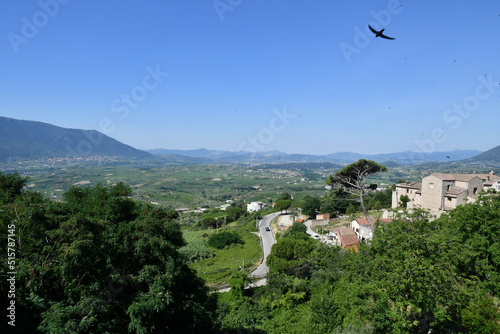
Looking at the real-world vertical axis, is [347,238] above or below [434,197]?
below

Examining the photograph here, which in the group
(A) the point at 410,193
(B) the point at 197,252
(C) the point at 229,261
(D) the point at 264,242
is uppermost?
(A) the point at 410,193

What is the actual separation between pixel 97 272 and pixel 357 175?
57.0 feet

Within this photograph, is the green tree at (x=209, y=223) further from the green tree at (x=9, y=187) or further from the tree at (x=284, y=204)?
the green tree at (x=9, y=187)

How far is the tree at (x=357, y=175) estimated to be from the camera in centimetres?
1871

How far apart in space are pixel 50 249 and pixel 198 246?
1129 inches

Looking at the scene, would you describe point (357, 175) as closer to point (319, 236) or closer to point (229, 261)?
point (319, 236)

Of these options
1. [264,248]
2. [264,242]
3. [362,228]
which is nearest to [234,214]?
[264,242]

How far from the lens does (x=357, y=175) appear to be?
1912 cm

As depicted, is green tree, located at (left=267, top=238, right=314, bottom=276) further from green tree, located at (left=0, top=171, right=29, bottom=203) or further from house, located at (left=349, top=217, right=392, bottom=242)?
green tree, located at (left=0, top=171, right=29, bottom=203)

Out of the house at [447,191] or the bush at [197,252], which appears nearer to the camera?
the house at [447,191]

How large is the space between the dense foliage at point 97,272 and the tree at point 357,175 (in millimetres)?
13947

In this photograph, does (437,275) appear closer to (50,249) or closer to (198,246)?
(50,249)

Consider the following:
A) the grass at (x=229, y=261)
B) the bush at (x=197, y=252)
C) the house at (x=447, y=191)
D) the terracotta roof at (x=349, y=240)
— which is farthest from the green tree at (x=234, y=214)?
the house at (x=447, y=191)

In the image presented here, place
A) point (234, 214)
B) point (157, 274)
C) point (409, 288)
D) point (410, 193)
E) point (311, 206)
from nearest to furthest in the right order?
point (157, 274) < point (409, 288) < point (410, 193) < point (311, 206) < point (234, 214)
